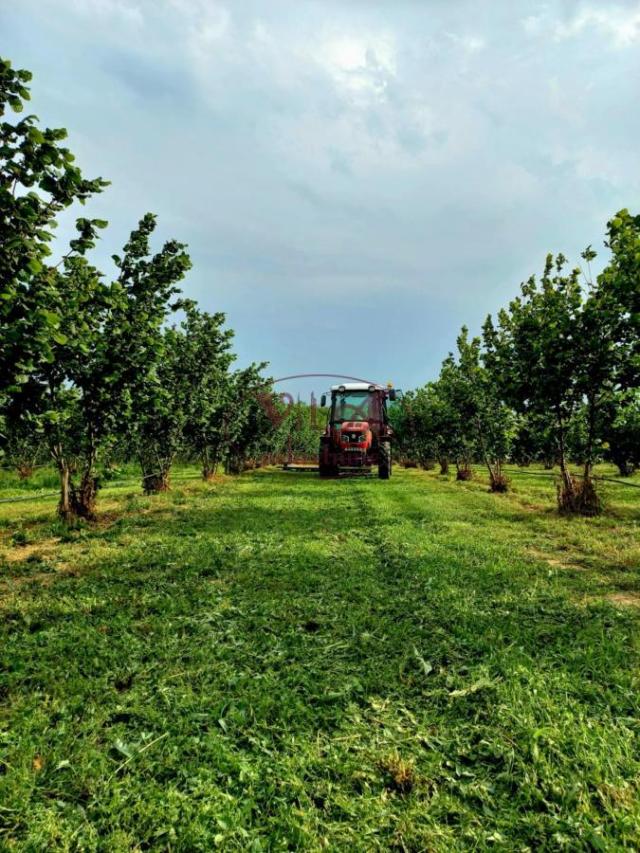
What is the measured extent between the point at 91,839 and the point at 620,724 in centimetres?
308

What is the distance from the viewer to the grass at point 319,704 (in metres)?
2.32

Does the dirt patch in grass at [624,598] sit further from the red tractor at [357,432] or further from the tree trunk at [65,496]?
the red tractor at [357,432]

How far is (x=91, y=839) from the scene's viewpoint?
2186 millimetres

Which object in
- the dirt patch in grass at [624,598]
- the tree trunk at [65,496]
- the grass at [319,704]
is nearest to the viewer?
the grass at [319,704]

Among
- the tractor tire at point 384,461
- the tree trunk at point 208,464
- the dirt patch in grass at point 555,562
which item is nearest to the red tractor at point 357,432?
the tractor tire at point 384,461

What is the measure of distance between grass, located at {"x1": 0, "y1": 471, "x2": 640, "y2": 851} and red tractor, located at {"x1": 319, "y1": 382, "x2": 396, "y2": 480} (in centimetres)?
1487

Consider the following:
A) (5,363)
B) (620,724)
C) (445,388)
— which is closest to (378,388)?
(445,388)

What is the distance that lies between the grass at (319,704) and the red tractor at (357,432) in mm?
14869

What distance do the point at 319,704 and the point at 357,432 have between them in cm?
1863

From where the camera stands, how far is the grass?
7.61ft

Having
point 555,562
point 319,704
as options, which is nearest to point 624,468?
point 555,562

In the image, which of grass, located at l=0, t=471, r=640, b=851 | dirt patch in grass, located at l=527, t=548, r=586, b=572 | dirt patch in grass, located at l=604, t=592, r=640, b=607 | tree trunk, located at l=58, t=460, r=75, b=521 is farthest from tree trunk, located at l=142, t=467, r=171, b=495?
dirt patch in grass, located at l=604, t=592, r=640, b=607

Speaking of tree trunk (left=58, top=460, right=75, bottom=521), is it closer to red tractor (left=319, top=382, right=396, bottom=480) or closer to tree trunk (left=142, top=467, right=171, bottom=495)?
tree trunk (left=142, top=467, right=171, bottom=495)

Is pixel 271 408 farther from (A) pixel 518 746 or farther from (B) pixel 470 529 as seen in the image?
(A) pixel 518 746
